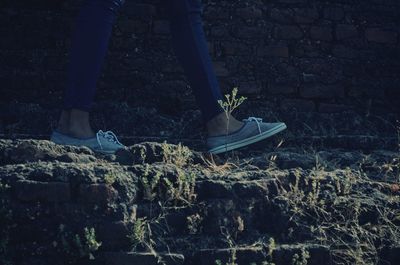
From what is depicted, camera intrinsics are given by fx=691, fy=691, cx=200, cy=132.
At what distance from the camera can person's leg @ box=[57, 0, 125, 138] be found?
9.47 feet

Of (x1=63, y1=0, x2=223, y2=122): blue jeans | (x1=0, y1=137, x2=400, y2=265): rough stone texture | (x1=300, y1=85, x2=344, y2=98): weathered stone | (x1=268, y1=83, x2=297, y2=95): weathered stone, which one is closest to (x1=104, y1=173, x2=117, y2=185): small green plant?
(x1=0, y1=137, x2=400, y2=265): rough stone texture

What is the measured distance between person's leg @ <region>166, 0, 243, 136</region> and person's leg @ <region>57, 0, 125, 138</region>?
342 mm

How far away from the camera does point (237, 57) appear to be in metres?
4.36

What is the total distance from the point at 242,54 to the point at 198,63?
1.27 m

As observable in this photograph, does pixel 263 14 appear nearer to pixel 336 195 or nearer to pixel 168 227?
pixel 336 195

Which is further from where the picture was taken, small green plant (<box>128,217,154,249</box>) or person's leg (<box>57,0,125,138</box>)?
person's leg (<box>57,0,125,138</box>)

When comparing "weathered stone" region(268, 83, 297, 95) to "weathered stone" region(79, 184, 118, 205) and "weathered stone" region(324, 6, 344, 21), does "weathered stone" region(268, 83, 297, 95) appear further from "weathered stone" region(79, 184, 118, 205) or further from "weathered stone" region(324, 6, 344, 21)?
"weathered stone" region(79, 184, 118, 205)

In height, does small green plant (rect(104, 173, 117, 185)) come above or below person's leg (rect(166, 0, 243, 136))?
below

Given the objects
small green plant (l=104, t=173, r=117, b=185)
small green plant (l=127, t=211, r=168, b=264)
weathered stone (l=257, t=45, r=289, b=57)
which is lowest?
small green plant (l=127, t=211, r=168, b=264)

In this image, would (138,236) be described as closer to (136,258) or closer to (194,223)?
(136,258)

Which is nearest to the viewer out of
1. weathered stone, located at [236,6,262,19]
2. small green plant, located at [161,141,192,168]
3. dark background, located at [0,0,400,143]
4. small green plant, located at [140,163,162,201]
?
small green plant, located at [140,163,162,201]

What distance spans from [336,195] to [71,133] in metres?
1.14

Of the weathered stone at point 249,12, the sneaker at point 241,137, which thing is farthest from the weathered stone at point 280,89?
the sneaker at point 241,137

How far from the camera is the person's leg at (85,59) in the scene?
2887 mm
